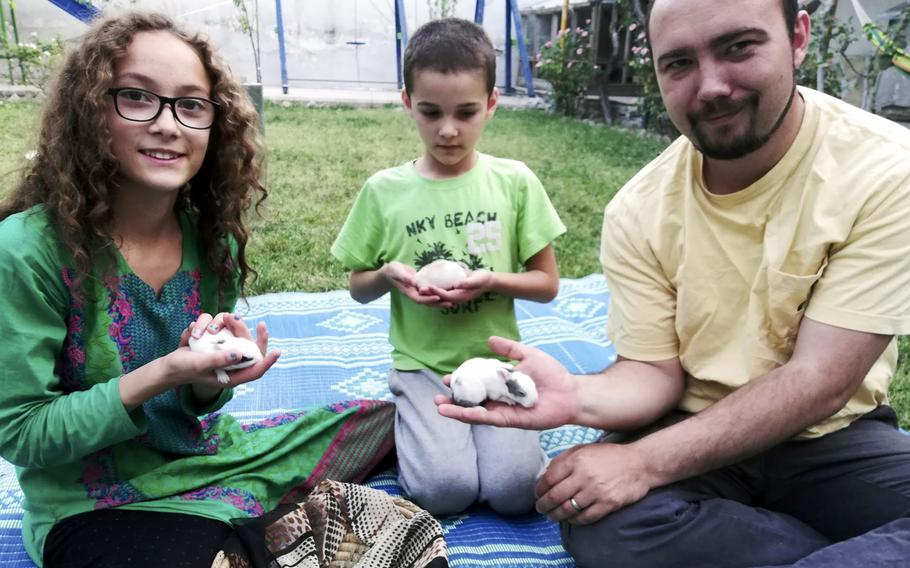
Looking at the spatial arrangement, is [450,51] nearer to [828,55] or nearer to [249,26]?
[828,55]

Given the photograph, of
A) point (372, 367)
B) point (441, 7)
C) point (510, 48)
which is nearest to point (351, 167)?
point (372, 367)

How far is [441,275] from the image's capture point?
209 centimetres

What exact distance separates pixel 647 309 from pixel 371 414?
903 millimetres

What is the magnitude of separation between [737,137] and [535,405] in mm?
767

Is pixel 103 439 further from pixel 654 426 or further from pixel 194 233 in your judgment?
pixel 654 426

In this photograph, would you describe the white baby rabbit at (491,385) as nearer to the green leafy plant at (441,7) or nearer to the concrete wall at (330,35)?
the green leafy plant at (441,7)

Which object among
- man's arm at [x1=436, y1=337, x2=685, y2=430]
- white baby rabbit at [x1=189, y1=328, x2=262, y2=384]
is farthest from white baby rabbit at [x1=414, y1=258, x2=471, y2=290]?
white baby rabbit at [x1=189, y1=328, x2=262, y2=384]

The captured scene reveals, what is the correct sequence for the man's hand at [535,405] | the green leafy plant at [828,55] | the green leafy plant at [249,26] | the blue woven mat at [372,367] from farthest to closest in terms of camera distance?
1. the green leafy plant at [249,26]
2. the green leafy plant at [828,55]
3. the blue woven mat at [372,367]
4. the man's hand at [535,405]

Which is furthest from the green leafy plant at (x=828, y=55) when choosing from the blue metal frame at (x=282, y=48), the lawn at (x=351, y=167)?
the blue metal frame at (x=282, y=48)

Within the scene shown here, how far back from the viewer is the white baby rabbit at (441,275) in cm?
208

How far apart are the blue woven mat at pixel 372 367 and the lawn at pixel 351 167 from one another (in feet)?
0.79

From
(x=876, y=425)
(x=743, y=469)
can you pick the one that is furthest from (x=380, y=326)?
(x=876, y=425)

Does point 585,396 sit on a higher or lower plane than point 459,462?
higher

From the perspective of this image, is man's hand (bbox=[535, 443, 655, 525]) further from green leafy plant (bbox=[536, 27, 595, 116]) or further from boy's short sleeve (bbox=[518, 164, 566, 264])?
green leafy plant (bbox=[536, 27, 595, 116])
